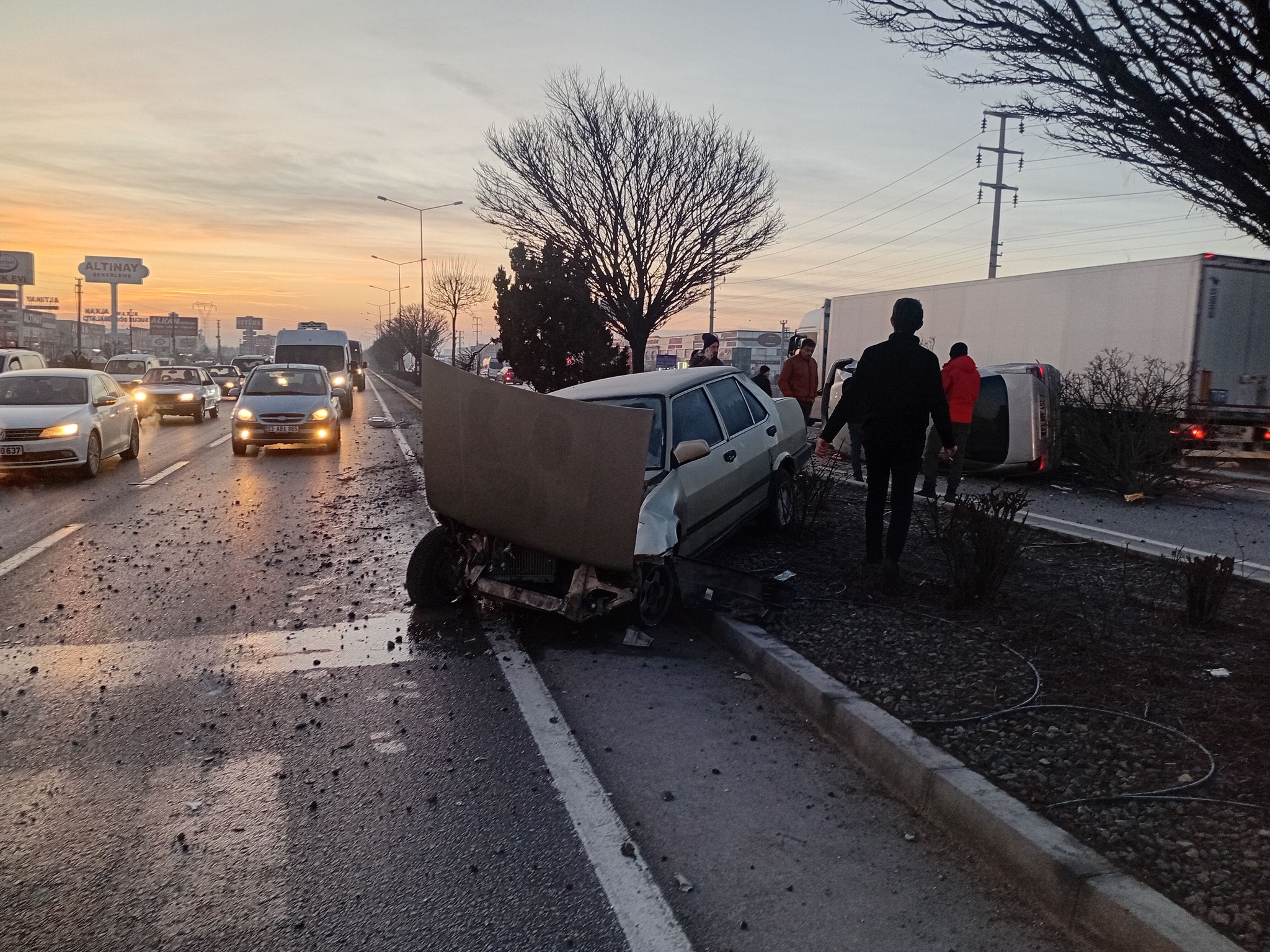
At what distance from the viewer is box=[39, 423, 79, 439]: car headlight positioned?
13031 millimetres

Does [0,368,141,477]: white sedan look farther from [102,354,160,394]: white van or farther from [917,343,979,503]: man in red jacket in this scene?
[102,354,160,394]: white van

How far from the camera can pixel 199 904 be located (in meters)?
3.07

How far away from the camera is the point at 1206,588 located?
5852 millimetres

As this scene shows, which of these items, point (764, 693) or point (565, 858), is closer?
point (565, 858)

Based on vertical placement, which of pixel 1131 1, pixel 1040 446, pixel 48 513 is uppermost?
pixel 1131 1

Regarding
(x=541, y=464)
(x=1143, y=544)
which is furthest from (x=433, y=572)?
(x=1143, y=544)

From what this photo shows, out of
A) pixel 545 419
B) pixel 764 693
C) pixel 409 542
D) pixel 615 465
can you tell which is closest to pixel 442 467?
pixel 545 419

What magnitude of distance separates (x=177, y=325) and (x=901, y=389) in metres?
153

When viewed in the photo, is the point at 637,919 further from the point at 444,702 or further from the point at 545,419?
the point at 545,419

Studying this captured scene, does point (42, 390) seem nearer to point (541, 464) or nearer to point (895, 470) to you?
point (541, 464)

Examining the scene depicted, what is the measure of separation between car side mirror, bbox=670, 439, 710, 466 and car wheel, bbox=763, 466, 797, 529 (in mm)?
2153

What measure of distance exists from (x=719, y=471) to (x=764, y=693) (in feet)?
8.09

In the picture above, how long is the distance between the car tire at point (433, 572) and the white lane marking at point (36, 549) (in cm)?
349

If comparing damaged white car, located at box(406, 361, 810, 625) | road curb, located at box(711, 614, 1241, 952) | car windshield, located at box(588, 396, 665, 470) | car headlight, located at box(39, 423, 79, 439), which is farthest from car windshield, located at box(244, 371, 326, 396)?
road curb, located at box(711, 614, 1241, 952)
